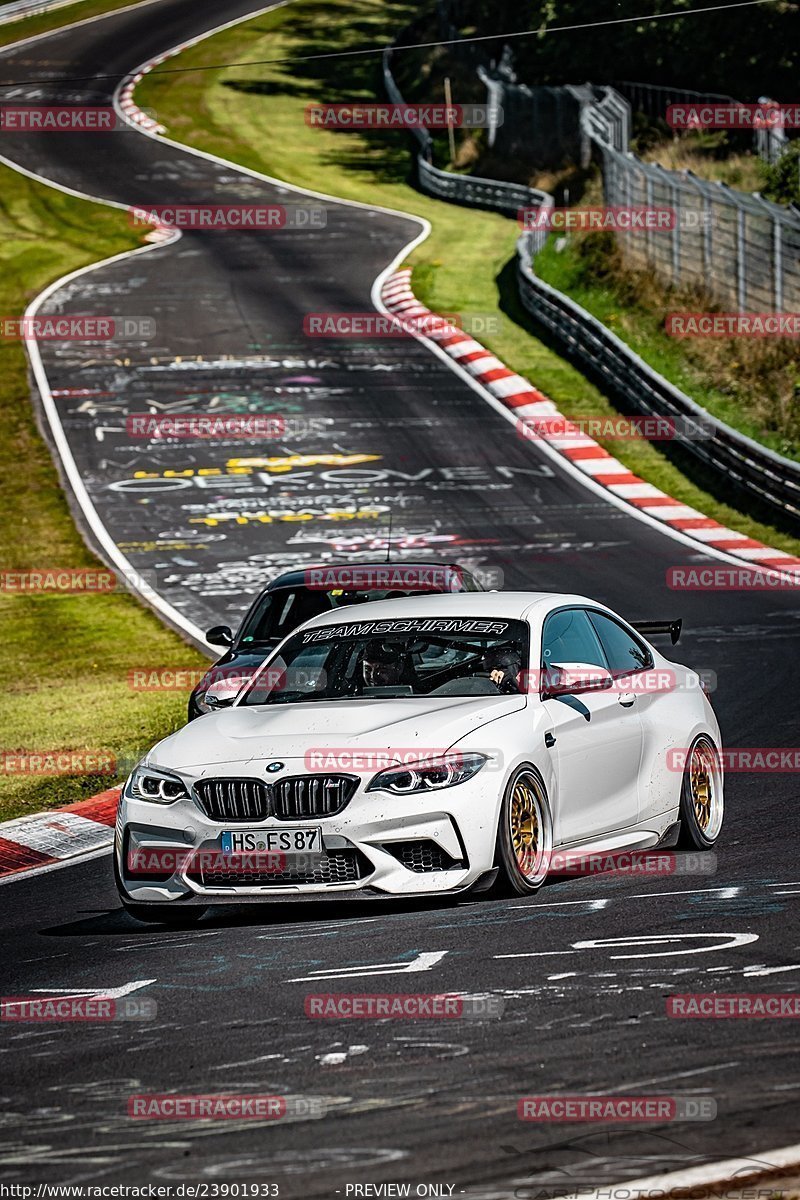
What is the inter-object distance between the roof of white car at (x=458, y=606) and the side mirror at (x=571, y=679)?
0.45 metres

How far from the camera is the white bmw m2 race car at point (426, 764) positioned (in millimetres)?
8414

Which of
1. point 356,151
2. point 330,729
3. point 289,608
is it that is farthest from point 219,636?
point 356,151

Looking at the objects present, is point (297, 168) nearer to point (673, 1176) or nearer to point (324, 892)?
point (324, 892)

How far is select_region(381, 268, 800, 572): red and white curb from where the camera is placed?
24.1 m

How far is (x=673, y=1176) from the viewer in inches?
192

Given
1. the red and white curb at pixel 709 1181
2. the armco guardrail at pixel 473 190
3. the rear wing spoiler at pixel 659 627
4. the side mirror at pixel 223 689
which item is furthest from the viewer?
the armco guardrail at pixel 473 190

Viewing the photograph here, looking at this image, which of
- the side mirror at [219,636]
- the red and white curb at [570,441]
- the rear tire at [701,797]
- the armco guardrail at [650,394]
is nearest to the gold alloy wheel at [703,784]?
the rear tire at [701,797]

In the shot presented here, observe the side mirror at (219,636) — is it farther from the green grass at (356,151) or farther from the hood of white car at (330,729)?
the green grass at (356,151)

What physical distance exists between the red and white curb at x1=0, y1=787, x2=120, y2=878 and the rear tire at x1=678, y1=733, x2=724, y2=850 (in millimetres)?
3858

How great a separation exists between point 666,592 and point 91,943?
13.2m

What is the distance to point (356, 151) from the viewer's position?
6103 centimetres

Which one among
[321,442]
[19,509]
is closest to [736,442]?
[321,442]

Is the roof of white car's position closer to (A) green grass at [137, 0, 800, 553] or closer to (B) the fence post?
(A) green grass at [137, 0, 800, 553]

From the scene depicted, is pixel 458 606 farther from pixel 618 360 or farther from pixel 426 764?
pixel 618 360
